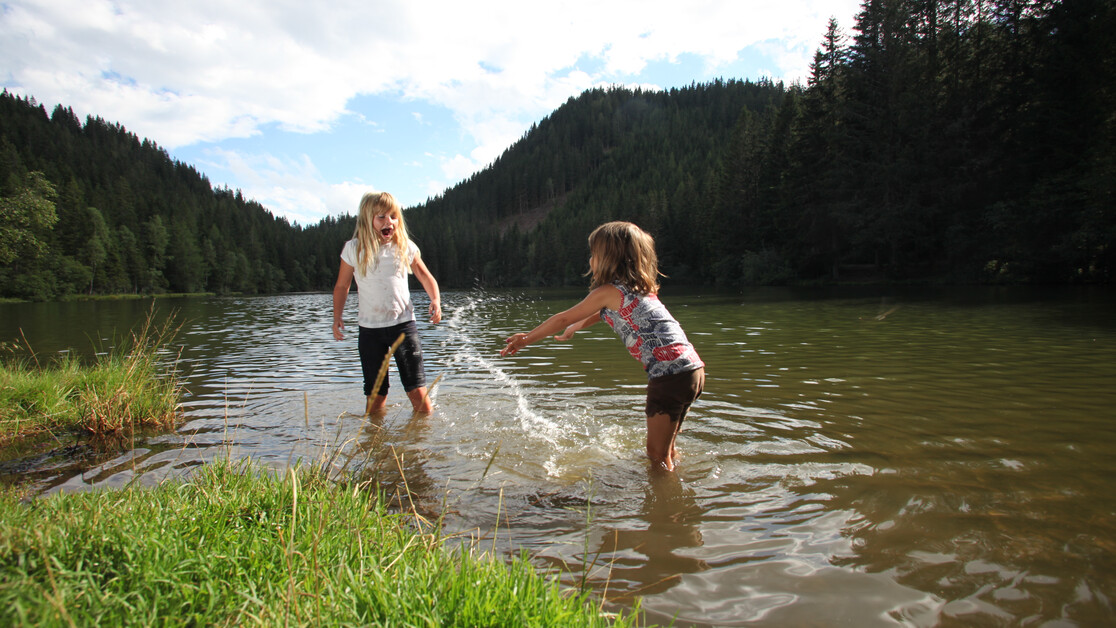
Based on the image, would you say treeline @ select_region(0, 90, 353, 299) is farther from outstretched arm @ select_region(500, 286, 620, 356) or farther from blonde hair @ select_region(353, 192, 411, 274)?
outstretched arm @ select_region(500, 286, 620, 356)

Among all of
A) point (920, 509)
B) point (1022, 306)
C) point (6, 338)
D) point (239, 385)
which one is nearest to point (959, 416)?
point (920, 509)

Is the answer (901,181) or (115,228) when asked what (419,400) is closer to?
(901,181)

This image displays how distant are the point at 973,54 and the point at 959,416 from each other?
4433 cm

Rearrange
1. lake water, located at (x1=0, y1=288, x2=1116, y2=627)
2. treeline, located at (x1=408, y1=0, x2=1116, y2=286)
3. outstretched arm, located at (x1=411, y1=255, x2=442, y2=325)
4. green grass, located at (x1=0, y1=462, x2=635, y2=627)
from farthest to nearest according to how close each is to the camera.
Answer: treeline, located at (x1=408, y1=0, x2=1116, y2=286)
outstretched arm, located at (x1=411, y1=255, x2=442, y2=325)
lake water, located at (x1=0, y1=288, x2=1116, y2=627)
green grass, located at (x1=0, y1=462, x2=635, y2=627)

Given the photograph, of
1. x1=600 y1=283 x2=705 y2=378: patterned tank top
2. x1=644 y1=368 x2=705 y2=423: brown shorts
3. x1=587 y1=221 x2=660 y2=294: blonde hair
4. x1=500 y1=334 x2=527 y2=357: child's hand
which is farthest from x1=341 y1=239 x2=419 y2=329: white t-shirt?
x1=644 y1=368 x2=705 y2=423: brown shorts

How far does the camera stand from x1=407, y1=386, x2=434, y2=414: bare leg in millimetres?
5918

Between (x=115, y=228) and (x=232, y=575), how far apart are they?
119 m

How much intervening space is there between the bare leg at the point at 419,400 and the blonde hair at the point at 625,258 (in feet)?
8.90

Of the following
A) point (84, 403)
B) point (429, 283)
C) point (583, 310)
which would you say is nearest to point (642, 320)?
point (583, 310)

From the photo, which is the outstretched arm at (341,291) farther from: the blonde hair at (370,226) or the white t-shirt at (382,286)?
the blonde hair at (370,226)

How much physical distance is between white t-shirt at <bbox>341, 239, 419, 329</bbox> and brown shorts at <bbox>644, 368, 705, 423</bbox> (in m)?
2.76

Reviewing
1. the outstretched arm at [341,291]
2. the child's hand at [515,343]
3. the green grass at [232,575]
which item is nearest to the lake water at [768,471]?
the green grass at [232,575]

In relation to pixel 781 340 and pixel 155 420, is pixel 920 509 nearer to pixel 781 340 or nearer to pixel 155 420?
pixel 155 420

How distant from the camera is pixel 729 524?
11.2ft
